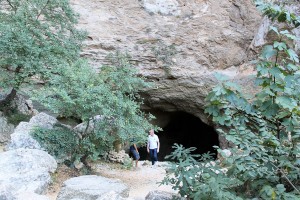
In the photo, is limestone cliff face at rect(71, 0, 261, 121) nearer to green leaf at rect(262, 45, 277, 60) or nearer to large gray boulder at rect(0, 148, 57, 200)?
large gray boulder at rect(0, 148, 57, 200)

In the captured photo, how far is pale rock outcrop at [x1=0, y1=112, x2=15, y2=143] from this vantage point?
825 centimetres

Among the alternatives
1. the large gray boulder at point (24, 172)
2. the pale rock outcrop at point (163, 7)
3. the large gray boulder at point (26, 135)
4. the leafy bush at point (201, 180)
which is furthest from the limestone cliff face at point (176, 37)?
the leafy bush at point (201, 180)

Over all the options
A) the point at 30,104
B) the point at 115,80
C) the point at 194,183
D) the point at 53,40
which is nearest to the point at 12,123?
the point at 30,104

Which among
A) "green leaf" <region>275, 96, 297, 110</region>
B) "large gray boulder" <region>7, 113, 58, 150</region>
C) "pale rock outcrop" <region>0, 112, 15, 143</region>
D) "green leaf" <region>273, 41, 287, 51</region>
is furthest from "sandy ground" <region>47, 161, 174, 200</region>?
"green leaf" <region>273, 41, 287, 51</region>

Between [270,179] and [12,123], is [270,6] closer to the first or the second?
[270,179]

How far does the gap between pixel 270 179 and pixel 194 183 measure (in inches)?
27.0

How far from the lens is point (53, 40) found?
846 centimetres

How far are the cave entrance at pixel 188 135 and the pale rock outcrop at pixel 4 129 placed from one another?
7249 millimetres

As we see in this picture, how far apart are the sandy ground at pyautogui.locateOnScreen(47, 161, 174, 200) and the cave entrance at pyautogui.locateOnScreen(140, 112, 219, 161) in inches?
209

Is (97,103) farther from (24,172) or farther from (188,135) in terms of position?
(188,135)

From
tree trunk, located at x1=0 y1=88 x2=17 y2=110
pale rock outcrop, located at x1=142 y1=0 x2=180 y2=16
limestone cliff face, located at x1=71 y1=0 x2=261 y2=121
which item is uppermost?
pale rock outcrop, located at x1=142 y1=0 x2=180 y2=16

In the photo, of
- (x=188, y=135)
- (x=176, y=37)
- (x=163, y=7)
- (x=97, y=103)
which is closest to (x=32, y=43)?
(x=97, y=103)

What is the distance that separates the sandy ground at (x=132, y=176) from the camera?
6.23 metres

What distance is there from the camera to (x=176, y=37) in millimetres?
11117
